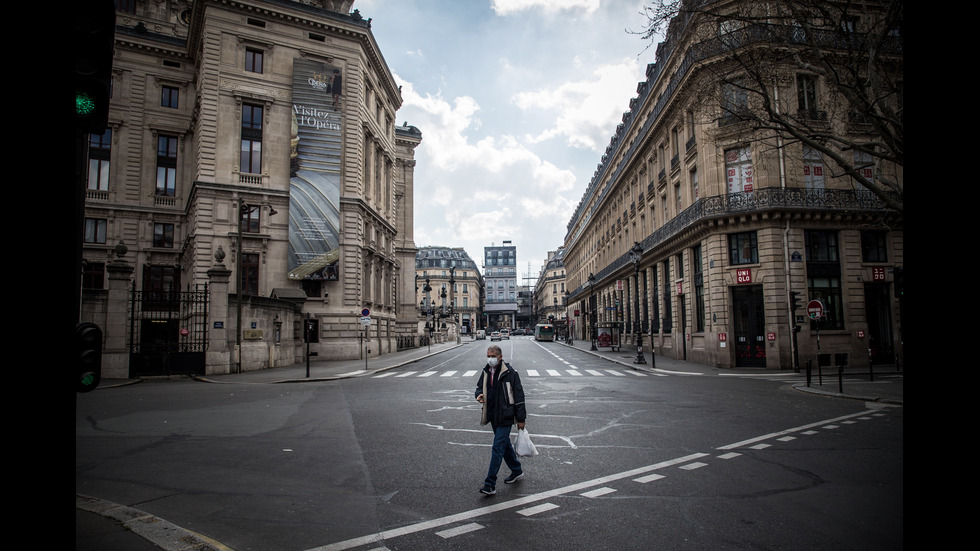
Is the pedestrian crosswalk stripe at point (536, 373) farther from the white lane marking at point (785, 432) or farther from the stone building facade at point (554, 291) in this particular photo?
the stone building facade at point (554, 291)

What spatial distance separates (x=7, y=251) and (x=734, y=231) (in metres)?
26.9

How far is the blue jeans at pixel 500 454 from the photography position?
6.06m

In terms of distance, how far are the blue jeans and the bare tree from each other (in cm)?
839

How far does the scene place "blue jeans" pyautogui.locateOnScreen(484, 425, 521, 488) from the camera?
6.06 m

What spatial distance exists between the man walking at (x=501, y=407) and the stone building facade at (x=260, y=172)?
21.8m

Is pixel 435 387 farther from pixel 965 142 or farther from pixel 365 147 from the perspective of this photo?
pixel 365 147

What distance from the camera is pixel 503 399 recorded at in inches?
255

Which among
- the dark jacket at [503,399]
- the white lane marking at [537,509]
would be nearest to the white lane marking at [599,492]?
the white lane marking at [537,509]

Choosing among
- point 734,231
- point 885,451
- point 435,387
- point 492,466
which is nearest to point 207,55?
point 435,387

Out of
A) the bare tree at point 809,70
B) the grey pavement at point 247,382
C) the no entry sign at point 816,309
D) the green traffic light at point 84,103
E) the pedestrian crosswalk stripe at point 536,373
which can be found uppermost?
the bare tree at point 809,70

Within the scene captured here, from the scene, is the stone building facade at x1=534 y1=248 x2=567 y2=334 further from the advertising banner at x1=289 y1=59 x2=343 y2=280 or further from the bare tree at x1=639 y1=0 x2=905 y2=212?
the bare tree at x1=639 y1=0 x2=905 y2=212

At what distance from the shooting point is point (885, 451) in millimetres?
8016

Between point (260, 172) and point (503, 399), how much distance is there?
33031 mm

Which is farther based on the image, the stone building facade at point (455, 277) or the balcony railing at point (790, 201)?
the stone building facade at point (455, 277)
